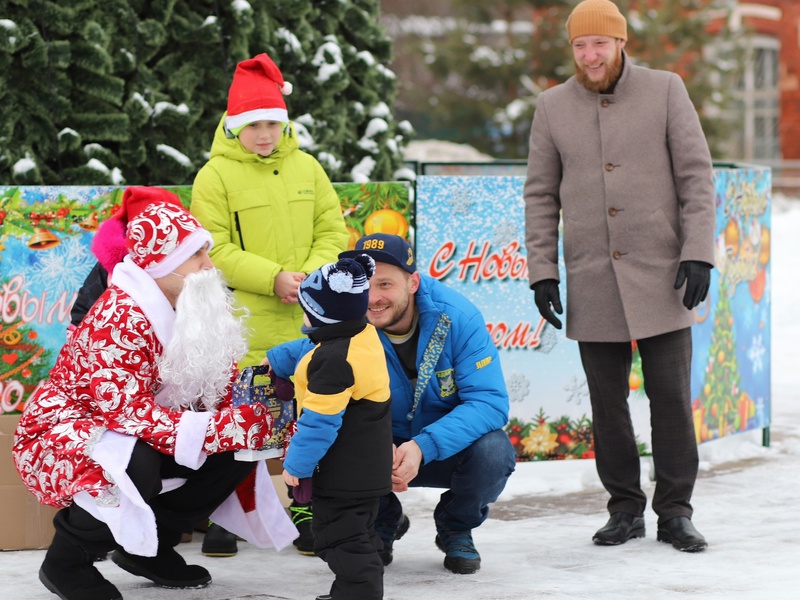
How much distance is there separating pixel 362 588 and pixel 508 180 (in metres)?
2.44

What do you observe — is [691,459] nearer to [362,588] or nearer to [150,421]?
[362,588]

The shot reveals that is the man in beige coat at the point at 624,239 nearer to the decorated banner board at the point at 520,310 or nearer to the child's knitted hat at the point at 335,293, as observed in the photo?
the decorated banner board at the point at 520,310

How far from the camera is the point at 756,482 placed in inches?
229

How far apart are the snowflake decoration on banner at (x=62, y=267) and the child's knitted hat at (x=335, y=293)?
1591mm

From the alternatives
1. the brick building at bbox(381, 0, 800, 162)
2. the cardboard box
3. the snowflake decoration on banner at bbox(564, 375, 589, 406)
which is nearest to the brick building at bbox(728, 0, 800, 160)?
the brick building at bbox(381, 0, 800, 162)

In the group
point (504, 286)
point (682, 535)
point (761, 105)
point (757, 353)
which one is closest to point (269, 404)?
point (682, 535)

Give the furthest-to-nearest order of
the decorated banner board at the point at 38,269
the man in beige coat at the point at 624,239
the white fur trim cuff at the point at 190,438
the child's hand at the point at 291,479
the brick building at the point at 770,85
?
1. the brick building at the point at 770,85
2. the decorated banner board at the point at 38,269
3. the man in beige coat at the point at 624,239
4. the white fur trim cuff at the point at 190,438
5. the child's hand at the point at 291,479

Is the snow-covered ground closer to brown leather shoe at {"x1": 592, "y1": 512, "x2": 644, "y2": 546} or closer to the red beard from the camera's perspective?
brown leather shoe at {"x1": 592, "y1": 512, "x2": 644, "y2": 546}

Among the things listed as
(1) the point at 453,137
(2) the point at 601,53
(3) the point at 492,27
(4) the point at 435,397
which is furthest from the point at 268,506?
(3) the point at 492,27

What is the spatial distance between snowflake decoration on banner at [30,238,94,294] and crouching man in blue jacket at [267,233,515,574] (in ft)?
4.14

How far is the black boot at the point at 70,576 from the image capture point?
394 cm

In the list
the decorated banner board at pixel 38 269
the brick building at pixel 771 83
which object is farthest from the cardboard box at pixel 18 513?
the brick building at pixel 771 83

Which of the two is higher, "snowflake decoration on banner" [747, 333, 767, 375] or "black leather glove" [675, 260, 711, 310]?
"black leather glove" [675, 260, 711, 310]

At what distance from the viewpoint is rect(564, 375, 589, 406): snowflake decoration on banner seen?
5.74 metres
